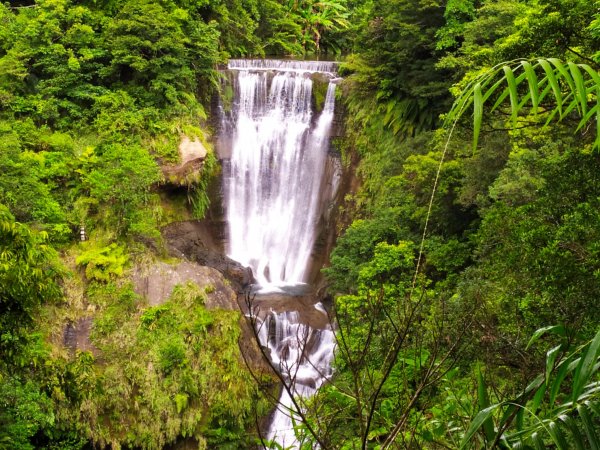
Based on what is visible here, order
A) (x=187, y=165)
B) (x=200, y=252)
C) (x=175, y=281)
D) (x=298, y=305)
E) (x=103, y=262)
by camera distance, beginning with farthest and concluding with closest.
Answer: (x=187, y=165) < (x=200, y=252) < (x=298, y=305) < (x=175, y=281) < (x=103, y=262)

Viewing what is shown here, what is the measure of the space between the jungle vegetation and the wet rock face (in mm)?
542

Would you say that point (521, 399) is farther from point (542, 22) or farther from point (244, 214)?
point (244, 214)

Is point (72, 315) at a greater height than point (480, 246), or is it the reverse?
point (480, 246)

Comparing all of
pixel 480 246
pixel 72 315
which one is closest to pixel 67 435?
pixel 72 315

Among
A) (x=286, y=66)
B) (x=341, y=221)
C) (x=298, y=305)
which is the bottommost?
(x=298, y=305)

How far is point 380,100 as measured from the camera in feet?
55.4

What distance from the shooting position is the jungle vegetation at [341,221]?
13.8 feet

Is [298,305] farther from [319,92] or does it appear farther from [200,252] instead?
[319,92]

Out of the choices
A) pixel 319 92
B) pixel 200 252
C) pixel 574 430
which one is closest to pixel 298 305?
pixel 200 252

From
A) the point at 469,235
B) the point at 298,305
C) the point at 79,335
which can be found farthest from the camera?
the point at 298,305

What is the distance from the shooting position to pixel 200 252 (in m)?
15.9

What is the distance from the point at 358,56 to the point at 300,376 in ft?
36.2

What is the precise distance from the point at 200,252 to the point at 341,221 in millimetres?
4959

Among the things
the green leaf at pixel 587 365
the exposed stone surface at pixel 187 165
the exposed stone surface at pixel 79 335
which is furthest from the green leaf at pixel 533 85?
the exposed stone surface at pixel 187 165
